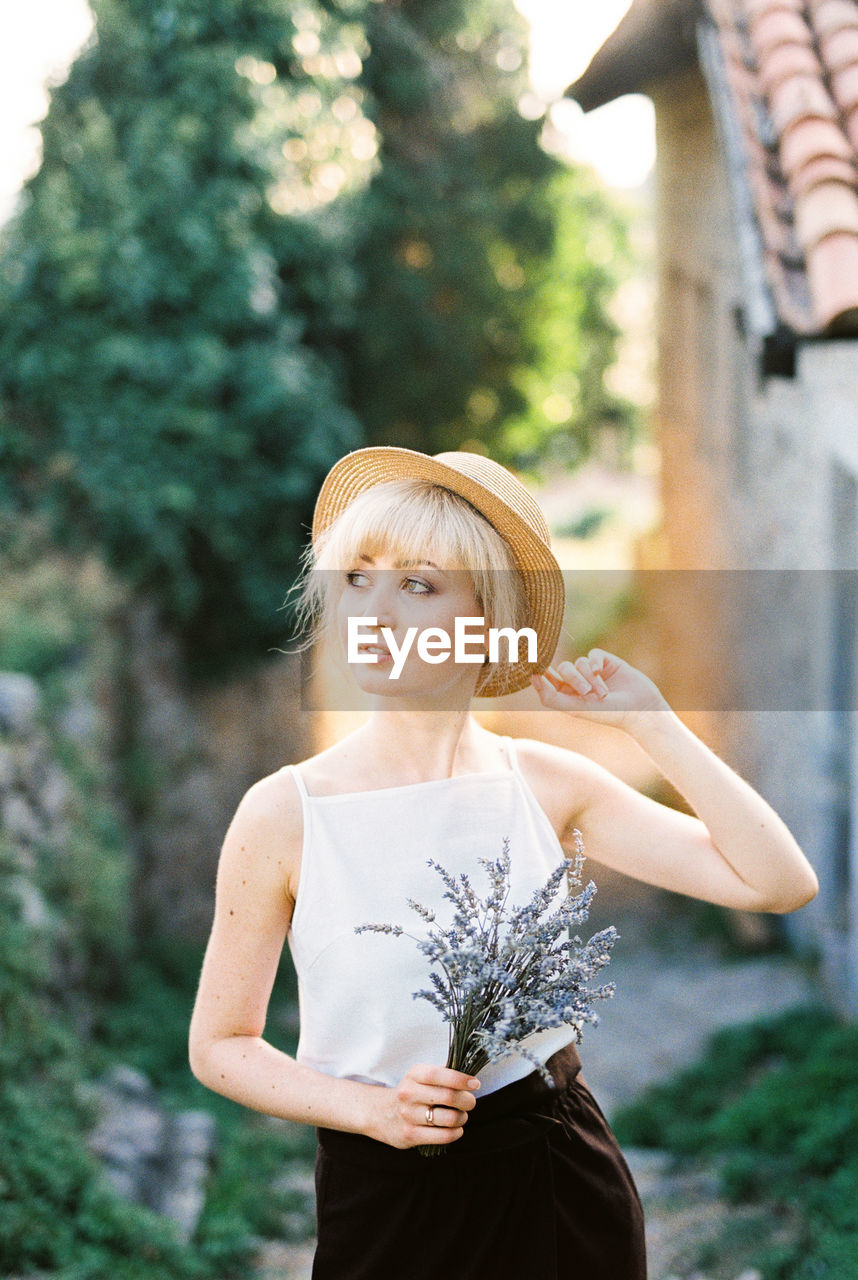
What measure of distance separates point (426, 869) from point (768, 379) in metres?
2.77

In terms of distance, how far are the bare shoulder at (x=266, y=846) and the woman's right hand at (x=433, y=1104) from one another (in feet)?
1.13

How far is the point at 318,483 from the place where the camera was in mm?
7375

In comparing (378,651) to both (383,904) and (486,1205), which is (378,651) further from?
(486,1205)

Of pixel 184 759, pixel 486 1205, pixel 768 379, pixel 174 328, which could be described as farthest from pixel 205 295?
pixel 486 1205

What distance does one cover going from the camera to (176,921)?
7.19 m

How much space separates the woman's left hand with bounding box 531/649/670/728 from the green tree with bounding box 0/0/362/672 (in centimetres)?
525

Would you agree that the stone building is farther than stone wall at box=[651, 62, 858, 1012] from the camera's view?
No

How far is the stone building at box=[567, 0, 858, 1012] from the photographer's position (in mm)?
Result: 3549

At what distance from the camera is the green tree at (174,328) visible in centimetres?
661

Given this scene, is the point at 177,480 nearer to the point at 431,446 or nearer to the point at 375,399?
the point at 375,399

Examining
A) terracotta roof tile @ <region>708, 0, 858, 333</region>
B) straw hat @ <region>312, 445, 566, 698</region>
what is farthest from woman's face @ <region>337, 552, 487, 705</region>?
terracotta roof tile @ <region>708, 0, 858, 333</region>

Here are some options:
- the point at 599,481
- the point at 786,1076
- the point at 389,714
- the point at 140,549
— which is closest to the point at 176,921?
the point at 140,549

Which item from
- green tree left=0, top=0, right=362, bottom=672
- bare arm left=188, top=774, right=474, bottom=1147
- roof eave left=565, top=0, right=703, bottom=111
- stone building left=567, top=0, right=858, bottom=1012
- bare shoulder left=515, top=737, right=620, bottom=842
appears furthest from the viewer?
green tree left=0, top=0, right=362, bottom=672

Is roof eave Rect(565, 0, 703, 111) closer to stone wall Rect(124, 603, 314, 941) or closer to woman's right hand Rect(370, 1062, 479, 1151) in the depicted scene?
stone wall Rect(124, 603, 314, 941)
